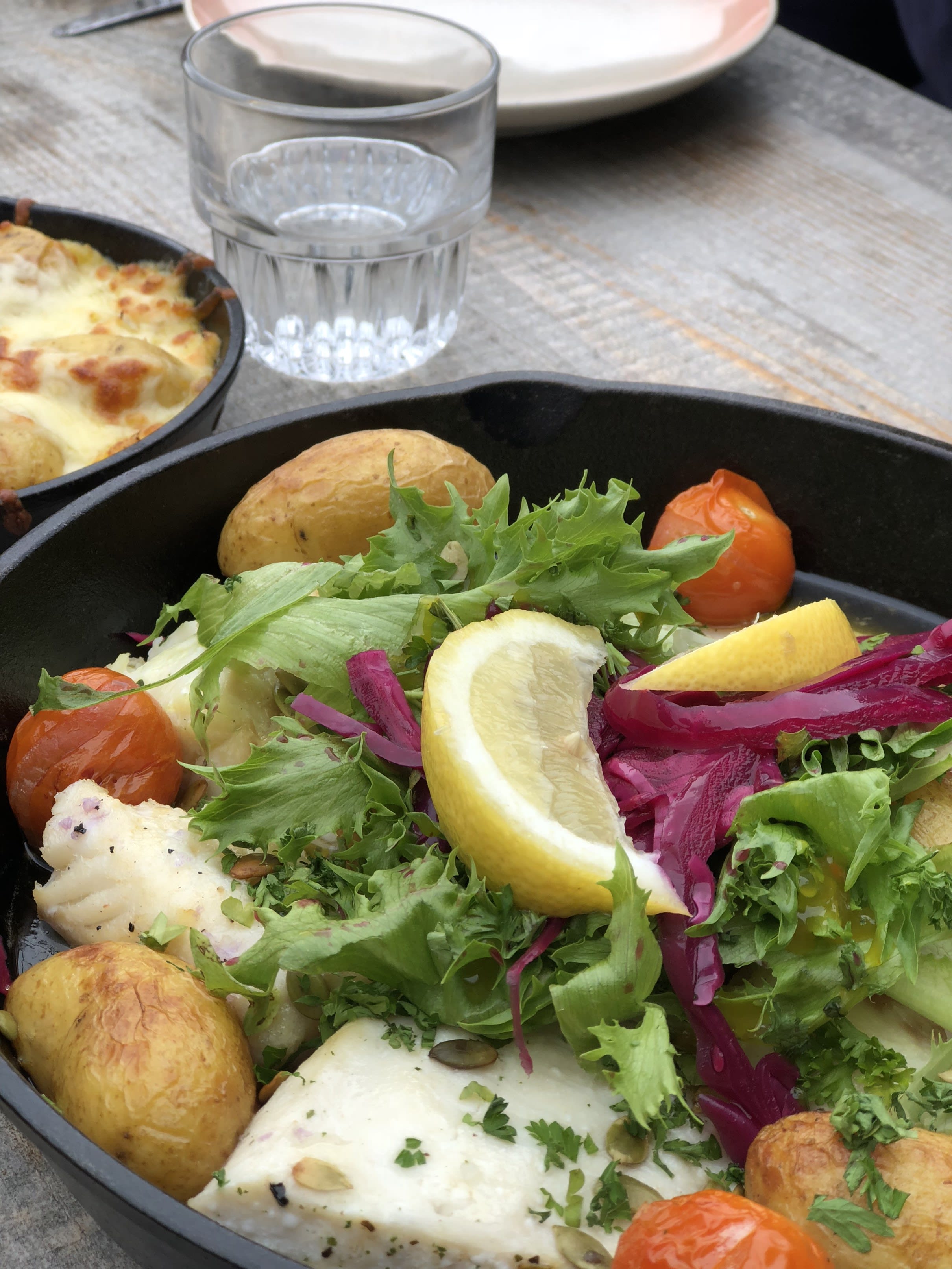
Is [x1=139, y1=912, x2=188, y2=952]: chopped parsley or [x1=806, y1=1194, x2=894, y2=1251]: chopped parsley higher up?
[x1=806, y1=1194, x2=894, y2=1251]: chopped parsley

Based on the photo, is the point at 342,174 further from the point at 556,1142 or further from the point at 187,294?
the point at 556,1142

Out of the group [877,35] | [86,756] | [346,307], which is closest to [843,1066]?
[86,756]

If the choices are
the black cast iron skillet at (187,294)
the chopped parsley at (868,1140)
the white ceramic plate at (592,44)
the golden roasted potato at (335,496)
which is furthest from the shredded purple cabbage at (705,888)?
the white ceramic plate at (592,44)

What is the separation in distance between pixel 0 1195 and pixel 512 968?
0.50 m

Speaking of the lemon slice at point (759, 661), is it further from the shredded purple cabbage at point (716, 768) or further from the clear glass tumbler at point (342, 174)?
the clear glass tumbler at point (342, 174)

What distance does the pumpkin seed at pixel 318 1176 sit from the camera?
2.73 feet

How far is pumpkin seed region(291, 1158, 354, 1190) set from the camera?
2.73ft

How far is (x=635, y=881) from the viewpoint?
3.01ft

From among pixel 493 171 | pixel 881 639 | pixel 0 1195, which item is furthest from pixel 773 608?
pixel 493 171

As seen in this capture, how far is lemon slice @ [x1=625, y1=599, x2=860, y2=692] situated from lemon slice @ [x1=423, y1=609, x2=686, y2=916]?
0.09 metres

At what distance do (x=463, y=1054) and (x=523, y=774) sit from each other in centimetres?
22

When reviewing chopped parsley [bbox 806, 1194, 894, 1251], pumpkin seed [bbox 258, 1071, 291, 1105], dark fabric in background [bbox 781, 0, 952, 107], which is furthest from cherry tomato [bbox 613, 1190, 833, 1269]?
dark fabric in background [bbox 781, 0, 952, 107]

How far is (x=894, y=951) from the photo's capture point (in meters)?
0.98

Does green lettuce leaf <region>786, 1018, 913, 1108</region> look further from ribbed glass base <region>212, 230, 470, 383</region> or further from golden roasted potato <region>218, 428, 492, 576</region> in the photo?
ribbed glass base <region>212, 230, 470, 383</region>
